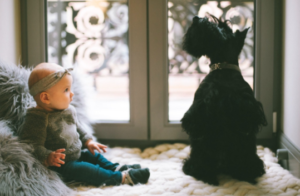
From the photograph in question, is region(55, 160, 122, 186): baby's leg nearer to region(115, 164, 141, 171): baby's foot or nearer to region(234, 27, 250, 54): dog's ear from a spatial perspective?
region(115, 164, 141, 171): baby's foot

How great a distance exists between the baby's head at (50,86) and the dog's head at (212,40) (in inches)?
18.3

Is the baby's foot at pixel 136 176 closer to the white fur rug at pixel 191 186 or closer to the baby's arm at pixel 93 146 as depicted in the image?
the white fur rug at pixel 191 186

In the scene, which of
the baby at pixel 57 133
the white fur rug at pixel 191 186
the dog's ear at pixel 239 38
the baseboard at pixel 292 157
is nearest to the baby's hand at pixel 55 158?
the baby at pixel 57 133

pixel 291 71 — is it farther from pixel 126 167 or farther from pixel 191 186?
pixel 126 167

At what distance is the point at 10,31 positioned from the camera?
128 cm

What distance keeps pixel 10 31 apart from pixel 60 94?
Answer: 56cm

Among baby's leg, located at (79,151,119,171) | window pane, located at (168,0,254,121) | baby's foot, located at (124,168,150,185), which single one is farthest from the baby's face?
window pane, located at (168,0,254,121)

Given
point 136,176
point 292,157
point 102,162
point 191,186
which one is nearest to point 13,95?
point 102,162

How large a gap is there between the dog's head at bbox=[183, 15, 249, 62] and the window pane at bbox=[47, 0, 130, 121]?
51 centimetres

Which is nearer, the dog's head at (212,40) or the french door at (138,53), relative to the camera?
the dog's head at (212,40)

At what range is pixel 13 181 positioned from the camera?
0.79 m

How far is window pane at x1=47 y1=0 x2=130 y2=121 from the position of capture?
4.59 ft

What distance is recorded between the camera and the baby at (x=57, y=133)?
933 mm

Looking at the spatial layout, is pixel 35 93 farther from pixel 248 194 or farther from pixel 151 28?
pixel 248 194
